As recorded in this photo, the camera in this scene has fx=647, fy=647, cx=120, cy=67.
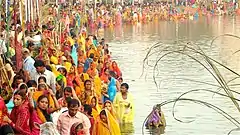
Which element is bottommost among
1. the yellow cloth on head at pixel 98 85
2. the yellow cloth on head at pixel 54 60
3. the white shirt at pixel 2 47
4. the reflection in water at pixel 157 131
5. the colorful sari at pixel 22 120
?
the reflection in water at pixel 157 131

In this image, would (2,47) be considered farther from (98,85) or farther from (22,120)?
(22,120)

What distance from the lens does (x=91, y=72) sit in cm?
1067

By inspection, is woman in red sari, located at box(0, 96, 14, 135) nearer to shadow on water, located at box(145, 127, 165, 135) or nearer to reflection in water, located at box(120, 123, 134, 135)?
reflection in water, located at box(120, 123, 134, 135)

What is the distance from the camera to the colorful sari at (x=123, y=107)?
30.9ft

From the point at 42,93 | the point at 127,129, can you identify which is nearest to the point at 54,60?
the point at 127,129

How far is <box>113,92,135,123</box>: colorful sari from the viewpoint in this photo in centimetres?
941

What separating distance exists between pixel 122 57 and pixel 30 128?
14482 mm

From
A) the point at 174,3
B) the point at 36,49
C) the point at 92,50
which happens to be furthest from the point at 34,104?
the point at 174,3

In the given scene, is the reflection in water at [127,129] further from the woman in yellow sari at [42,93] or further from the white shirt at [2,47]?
the woman in yellow sari at [42,93]

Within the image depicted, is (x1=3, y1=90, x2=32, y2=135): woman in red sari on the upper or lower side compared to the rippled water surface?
upper

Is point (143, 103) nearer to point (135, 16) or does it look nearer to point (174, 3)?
point (135, 16)

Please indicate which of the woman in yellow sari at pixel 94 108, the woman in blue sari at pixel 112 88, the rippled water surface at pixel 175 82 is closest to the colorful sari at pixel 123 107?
the rippled water surface at pixel 175 82

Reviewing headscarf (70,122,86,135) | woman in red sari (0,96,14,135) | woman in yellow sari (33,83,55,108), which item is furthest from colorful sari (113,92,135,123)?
woman in red sari (0,96,14,135)

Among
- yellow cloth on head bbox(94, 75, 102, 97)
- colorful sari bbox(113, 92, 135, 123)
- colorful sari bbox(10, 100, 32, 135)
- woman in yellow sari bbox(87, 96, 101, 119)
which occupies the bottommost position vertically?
colorful sari bbox(113, 92, 135, 123)
